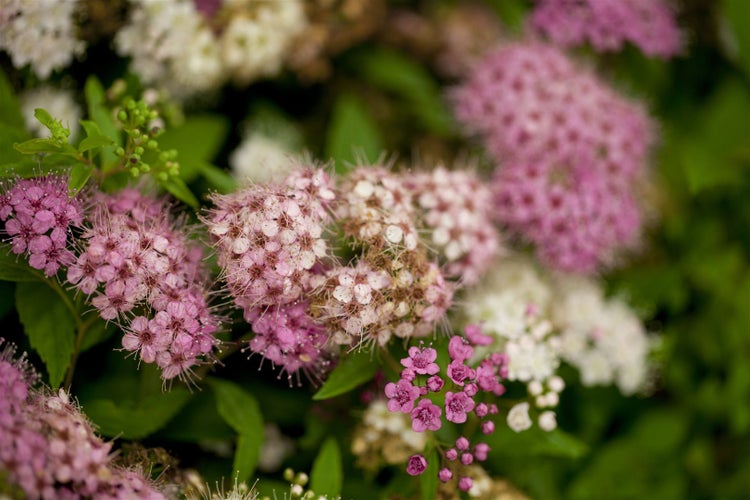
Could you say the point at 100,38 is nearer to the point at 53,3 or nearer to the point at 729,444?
the point at 53,3

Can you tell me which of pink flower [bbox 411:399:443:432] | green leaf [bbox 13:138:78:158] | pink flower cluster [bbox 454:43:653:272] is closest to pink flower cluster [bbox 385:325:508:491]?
pink flower [bbox 411:399:443:432]

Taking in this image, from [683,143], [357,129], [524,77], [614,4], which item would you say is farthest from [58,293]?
[683,143]

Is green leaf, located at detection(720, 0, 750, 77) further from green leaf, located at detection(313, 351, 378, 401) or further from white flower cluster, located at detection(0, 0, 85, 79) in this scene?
white flower cluster, located at detection(0, 0, 85, 79)

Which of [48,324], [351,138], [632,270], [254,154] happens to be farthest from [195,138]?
[632,270]

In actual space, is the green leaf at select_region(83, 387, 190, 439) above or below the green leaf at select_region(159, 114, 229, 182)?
below

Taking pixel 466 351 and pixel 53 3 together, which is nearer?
pixel 466 351

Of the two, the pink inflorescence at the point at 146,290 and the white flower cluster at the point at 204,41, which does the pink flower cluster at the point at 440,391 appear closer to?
the pink inflorescence at the point at 146,290

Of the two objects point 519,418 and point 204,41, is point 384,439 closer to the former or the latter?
point 519,418
